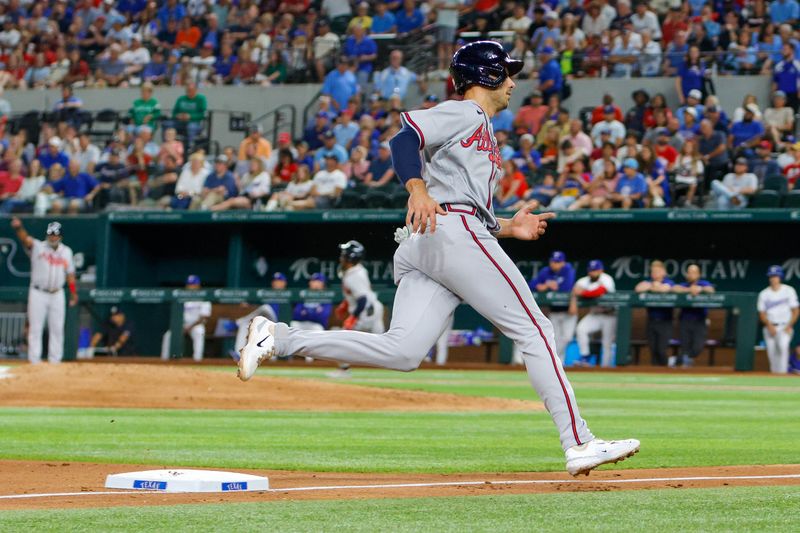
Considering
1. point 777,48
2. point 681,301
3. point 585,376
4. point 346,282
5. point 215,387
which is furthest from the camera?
point 777,48

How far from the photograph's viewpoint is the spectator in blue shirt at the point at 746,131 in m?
19.6

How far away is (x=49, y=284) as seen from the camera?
18344mm

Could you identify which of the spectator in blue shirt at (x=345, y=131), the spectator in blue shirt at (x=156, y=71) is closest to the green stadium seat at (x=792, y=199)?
the spectator in blue shirt at (x=345, y=131)

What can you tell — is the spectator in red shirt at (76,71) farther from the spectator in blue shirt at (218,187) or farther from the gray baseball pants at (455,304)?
the gray baseball pants at (455,304)

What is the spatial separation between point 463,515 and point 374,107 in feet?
61.1

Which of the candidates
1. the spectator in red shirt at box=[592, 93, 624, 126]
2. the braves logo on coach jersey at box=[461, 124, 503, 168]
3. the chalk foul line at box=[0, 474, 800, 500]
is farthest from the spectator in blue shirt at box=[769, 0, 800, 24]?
the braves logo on coach jersey at box=[461, 124, 503, 168]

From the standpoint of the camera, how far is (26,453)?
7.49 meters

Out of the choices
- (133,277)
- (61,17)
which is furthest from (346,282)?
(61,17)

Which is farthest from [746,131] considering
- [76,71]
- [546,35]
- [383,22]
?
[76,71]

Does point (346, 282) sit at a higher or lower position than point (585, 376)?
higher

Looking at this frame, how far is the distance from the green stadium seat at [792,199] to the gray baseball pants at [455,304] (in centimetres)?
1411

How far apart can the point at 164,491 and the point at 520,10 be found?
19165 mm

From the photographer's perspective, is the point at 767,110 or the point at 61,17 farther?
the point at 61,17

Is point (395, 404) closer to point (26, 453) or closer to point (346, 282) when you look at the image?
point (346, 282)
